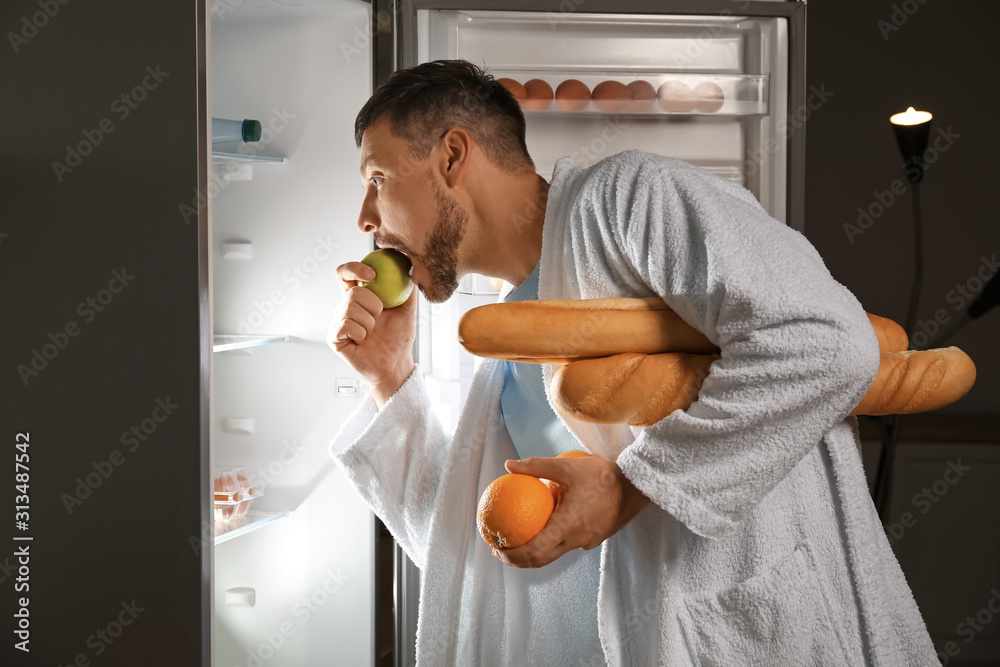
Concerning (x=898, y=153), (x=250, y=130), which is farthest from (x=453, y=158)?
(x=898, y=153)

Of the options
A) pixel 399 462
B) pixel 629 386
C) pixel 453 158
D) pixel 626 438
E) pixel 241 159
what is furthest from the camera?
pixel 241 159

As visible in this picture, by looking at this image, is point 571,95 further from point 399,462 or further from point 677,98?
point 399,462

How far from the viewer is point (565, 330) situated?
0.63 meters

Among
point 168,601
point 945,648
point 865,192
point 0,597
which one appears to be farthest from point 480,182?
point 945,648

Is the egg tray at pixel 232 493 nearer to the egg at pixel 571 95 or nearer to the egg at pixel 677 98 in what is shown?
the egg at pixel 571 95

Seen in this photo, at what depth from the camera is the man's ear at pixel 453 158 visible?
39.5 inches

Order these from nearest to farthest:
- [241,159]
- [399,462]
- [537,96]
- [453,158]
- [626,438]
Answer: [626,438] < [453,158] < [399,462] < [241,159] < [537,96]

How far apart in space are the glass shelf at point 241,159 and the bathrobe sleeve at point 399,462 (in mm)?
597

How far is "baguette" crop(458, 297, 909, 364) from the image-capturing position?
24.8 inches

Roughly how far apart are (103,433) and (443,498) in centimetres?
48

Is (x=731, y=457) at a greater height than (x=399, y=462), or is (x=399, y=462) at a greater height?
(x=731, y=457)

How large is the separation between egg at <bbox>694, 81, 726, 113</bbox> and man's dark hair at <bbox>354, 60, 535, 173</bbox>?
2.23 ft

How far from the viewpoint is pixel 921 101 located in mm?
1592

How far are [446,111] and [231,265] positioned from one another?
75cm
